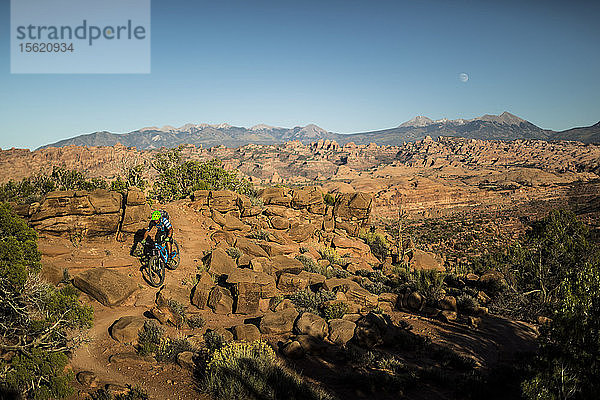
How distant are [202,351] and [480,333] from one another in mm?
10313

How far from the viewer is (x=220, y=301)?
11.7 metres

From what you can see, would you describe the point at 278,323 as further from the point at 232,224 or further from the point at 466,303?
the point at 232,224

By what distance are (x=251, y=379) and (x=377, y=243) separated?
2258 centimetres

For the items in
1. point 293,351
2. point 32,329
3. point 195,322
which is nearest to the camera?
point 32,329

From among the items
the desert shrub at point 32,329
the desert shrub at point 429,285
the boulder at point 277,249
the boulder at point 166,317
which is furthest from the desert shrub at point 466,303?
the desert shrub at point 32,329

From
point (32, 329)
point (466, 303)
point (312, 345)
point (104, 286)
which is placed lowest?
point (466, 303)

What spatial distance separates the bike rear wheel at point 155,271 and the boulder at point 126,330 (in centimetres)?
290

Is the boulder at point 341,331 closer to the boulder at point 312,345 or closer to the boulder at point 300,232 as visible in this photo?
the boulder at point 312,345

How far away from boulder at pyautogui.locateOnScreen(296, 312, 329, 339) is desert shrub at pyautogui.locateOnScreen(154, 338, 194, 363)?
3.36 m

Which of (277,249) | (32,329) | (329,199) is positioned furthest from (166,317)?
(329,199)

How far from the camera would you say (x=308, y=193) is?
2919 centimetres

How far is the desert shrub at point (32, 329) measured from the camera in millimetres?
5898

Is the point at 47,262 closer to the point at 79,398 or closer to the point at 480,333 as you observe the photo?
the point at 79,398

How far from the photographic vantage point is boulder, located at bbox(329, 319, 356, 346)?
32.4 feet
